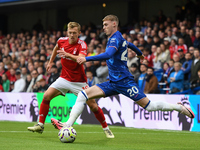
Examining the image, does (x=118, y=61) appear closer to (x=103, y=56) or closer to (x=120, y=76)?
(x=120, y=76)

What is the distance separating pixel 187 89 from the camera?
1289cm

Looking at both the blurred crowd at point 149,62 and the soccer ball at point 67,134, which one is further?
the blurred crowd at point 149,62

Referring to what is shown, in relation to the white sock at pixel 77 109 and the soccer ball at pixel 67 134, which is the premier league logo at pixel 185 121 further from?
the soccer ball at pixel 67 134

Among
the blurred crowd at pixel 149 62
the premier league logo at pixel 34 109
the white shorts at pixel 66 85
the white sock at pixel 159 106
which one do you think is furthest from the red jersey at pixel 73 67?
the premier league logo at pixel 34 109

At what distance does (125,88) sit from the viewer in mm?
7398

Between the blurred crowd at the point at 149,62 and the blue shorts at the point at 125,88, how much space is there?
18.0 feet

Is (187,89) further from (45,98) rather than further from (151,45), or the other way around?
(45,98)

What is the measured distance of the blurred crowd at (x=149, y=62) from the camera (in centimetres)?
1316

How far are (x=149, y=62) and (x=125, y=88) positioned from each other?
24.9ft

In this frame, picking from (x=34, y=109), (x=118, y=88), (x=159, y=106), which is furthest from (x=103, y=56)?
(x=34, y=109)

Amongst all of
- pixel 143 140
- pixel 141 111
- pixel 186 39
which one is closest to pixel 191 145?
pixel 143 140

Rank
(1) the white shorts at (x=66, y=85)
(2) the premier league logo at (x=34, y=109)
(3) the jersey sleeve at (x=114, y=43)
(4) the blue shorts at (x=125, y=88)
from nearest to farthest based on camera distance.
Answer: (3) the jersey sleeve at (x=114, y=43) → (4) the blue shorts at (x=125, y=88) → (1) the white shorts at (x=66, y=85) → (2) the premier league logo at (x=34, y=109)

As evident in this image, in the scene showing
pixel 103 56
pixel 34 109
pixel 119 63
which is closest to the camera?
pixel 103 56

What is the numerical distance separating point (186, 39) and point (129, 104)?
13.7 feet
